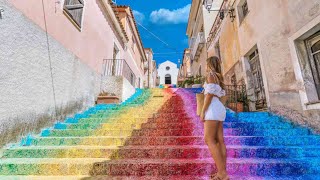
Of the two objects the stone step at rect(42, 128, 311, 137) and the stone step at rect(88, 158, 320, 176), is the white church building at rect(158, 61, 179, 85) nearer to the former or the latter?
the stone step at rect(42, 128, 311, 137)

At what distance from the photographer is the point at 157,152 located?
302cm

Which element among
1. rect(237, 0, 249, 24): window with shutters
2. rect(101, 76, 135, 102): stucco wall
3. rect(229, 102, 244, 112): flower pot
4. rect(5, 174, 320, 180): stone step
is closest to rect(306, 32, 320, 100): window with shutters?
rect(229, 102, 244, 112): flower pot

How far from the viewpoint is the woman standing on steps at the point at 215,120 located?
2.08m

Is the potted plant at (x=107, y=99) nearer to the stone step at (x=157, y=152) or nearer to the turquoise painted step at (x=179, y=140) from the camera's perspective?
the turquoise painted step at (x=179, y=140)

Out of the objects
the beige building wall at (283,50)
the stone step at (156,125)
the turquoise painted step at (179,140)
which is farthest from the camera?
the stone step at (156,125)

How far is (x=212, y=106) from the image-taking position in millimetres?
2145

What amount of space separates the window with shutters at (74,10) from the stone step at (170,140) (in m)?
3.66

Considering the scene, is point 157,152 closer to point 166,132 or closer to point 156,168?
point 156,168

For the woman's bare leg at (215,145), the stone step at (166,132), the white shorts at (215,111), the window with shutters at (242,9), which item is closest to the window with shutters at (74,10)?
the stone step at (166,132)

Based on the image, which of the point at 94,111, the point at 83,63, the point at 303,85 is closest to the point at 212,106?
the point at 303,85

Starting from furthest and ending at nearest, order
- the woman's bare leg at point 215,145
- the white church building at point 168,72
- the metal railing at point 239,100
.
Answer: the white church building at point 168,72, the metal railing at point 239,100, the woman's bare leg at point 215,145

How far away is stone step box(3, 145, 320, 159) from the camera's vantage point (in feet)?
9.68

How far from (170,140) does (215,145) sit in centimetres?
152

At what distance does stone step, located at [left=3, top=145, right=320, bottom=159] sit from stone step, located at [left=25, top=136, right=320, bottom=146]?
0.34 meters
